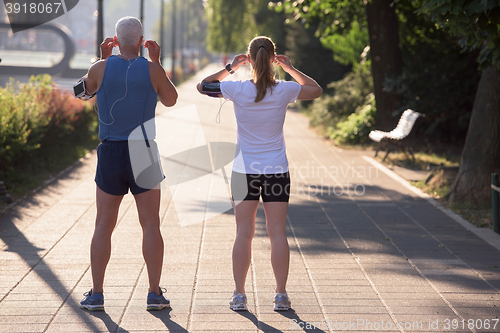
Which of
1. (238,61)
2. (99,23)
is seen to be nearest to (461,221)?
(238,61)

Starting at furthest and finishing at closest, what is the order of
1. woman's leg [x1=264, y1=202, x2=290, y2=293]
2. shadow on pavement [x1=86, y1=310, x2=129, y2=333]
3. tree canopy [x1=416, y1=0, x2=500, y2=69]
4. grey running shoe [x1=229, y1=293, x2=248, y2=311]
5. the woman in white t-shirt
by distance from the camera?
tree canopy [x1=416, y1=0, x2=500, y2=69], grey running shoe [x1=229, y1=293, x2=248, y2=311], woman's leg [x1=264, y1=202, x2=290, y2=293], the woman in white t-shirt, shadow on pavement [x1=86, y1=310, x2=129, y2=333]

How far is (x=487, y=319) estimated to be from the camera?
3982 millimetres

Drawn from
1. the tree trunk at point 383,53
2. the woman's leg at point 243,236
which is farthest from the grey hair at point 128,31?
the tree trunk at point 383,53

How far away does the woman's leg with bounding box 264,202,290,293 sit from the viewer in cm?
399

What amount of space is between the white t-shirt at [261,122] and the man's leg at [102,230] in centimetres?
89

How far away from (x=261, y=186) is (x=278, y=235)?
355 mm

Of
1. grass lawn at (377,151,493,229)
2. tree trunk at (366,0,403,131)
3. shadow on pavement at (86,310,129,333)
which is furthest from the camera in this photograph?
tree trunk at (366,0,403,131)

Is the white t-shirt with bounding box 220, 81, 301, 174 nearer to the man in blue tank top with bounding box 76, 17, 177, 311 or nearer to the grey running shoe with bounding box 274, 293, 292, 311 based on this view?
the man in blue tank top with bounding box 76, 17, 177, 311

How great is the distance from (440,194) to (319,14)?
24.4ft

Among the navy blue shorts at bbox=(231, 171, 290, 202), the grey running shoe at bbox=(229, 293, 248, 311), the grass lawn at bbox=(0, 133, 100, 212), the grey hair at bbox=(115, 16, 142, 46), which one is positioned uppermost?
the grey hair at bbox=(115, 16, 142, 46)

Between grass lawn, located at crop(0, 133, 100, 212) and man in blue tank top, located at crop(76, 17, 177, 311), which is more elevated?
man in blue tank top, located at crop(76, 17, 177, 311)

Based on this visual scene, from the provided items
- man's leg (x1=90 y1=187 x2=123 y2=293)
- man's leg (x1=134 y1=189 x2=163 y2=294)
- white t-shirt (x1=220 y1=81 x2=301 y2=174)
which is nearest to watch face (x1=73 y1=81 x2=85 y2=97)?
man's leg (x1=90 y1=187 x2=123 y2=293)

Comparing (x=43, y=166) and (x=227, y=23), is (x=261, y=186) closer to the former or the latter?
(x=43, y=166)

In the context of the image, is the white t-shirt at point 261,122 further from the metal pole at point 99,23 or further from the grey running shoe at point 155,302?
the metal pole at point 99,23
